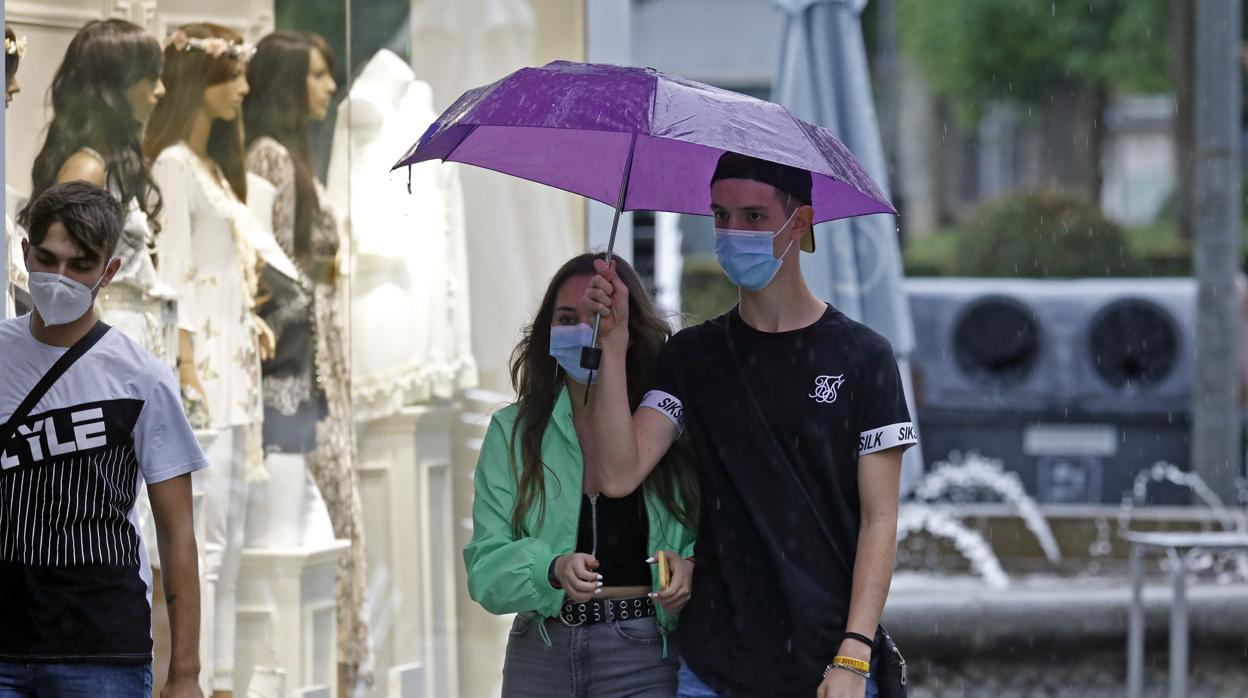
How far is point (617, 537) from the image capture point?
3648mm

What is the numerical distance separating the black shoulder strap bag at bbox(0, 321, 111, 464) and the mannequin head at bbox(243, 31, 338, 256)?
7.05ft

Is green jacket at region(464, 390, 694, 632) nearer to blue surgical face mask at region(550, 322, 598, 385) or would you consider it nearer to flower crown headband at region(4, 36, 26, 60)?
blue surgical face mask at region(550, 322, 598, 385)

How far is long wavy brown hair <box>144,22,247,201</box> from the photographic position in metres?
5.14

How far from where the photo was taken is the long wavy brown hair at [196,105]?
5.14 metres

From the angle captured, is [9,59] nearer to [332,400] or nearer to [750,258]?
[332,400]

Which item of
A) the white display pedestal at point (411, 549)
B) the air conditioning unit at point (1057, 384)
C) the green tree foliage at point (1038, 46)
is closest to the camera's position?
the white display pedestal at point (411, 549)

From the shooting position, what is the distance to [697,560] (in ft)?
11.6

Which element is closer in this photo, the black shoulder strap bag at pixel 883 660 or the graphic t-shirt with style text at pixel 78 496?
the graphic t-shirt with style text at pixel 78 496

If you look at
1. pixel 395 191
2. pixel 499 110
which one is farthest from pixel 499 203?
pixel 499 110

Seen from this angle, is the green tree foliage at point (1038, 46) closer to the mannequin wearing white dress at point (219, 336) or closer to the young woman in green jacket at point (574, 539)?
the mannequin wearing white dress at point (219, 336)

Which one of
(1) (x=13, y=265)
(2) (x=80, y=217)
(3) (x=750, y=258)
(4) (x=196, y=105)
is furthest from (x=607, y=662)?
(4) (x=196, y=105)

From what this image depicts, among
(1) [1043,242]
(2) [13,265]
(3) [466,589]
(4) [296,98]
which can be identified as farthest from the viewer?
(1) [1043,242]

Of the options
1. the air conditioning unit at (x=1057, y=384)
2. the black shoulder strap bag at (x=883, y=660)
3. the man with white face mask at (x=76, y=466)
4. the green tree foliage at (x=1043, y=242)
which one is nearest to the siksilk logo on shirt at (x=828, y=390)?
the black shoulder strap bag at (x=883, y=660)

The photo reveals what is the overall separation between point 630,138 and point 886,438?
988 millimetres
